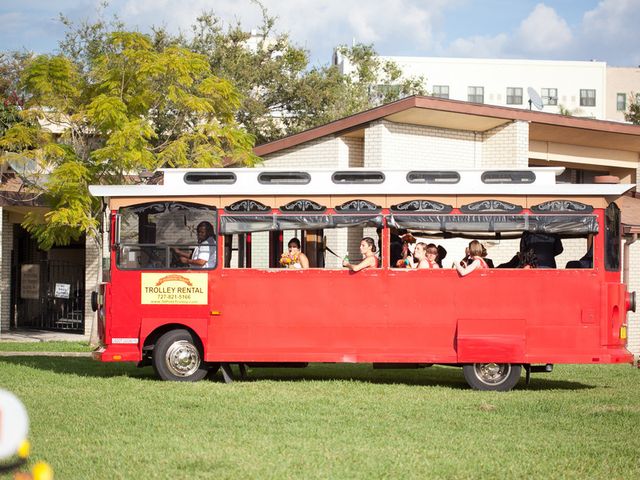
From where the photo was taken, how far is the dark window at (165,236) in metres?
15.0

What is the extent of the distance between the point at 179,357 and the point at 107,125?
8.24 metres

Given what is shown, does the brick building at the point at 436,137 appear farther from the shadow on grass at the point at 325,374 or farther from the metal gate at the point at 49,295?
A: the metal gate at the point at 49,295

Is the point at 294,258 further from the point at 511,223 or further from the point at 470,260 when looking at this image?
the point at 511,223

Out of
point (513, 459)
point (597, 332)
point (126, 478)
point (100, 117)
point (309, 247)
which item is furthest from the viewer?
point (100, 117)

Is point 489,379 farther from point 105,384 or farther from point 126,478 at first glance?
point 126,478

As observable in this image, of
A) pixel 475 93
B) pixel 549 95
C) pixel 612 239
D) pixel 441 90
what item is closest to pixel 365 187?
pixel 612 239

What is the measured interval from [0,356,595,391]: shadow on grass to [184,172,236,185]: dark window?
2.96m

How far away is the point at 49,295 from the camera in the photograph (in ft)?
98.2

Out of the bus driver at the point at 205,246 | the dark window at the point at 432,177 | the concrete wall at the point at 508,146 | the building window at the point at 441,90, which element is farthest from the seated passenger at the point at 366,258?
the building window at the point at 441,90

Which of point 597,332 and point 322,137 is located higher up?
Result: point 322,137

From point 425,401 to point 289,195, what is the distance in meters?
3.69

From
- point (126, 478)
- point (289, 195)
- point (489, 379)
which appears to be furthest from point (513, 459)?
point (289, 195)

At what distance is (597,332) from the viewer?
14.3 metres

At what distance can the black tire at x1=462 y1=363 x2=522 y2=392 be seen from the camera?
1447 centimetres
